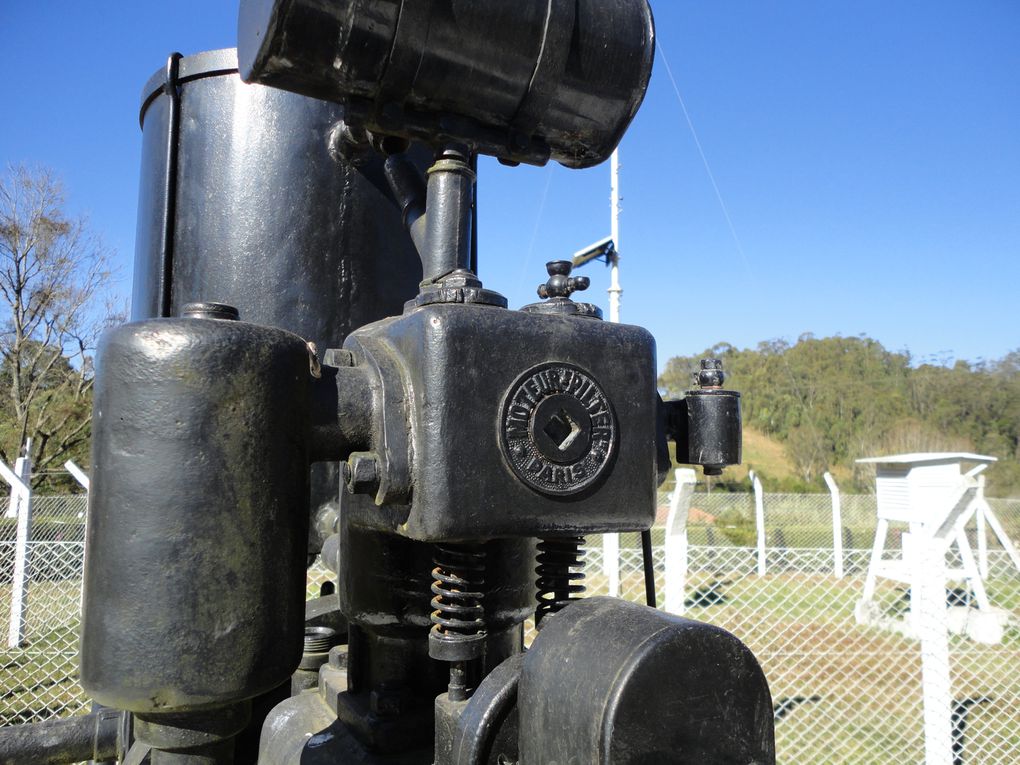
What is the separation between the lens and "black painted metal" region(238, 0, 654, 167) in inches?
34.8

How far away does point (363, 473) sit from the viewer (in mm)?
823

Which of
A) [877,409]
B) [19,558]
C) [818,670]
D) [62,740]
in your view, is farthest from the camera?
[877,409]

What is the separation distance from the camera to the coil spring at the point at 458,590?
92 centimetres

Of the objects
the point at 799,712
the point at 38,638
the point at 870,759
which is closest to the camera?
the point at 870,759

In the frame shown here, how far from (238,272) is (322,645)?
758 millimetres

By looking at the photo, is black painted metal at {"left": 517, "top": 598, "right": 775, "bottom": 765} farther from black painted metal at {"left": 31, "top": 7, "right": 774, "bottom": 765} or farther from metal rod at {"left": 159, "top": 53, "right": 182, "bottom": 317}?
metal rod at {"left": 159, "top": 53, "right": 182, "bottom": 317}

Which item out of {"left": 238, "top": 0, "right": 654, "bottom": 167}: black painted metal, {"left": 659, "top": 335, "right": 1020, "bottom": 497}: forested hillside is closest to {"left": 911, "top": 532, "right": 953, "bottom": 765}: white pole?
{"left": 238, "top": 0, "right": 654, "bottom": 167}: black painted metal

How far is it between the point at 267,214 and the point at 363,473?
706 mm

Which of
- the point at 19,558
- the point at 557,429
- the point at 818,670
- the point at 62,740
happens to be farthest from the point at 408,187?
the point at 818,670

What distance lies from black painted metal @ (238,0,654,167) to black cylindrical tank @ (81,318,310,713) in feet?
1.20

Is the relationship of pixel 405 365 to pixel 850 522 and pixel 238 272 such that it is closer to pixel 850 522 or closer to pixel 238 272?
pixel 238 272

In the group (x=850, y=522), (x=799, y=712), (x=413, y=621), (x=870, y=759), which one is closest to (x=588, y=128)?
(x=413, y=621)

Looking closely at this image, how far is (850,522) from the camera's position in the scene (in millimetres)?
15516

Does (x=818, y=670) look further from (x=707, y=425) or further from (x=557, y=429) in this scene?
(x=557, y=429)
